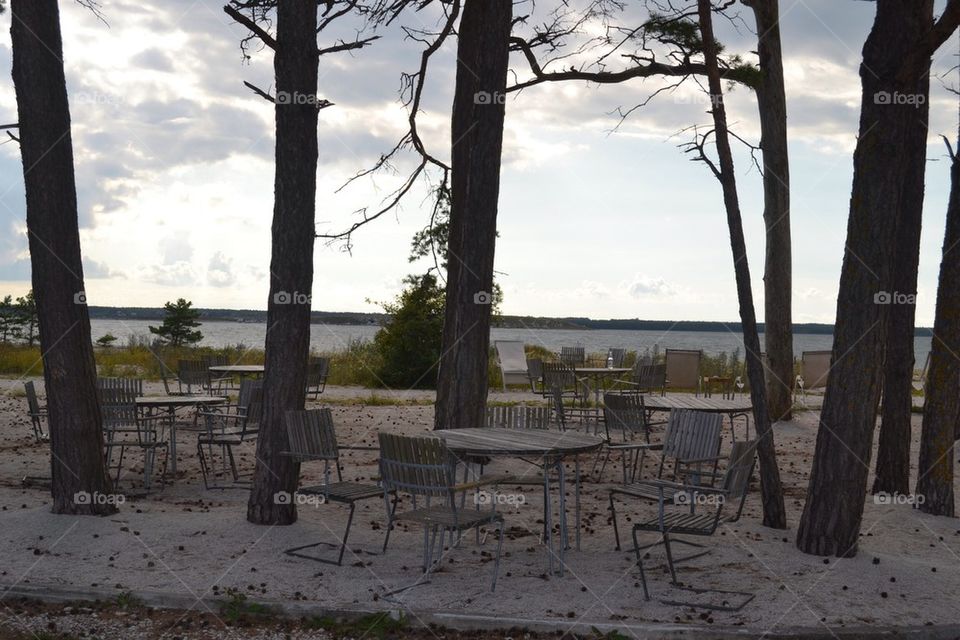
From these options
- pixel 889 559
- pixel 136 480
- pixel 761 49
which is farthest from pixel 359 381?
pixel 889 559

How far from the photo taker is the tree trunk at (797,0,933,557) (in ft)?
21.7

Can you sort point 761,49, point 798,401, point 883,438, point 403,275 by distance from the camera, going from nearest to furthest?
1. point 883,438
2. point 761,49
3. point 798,401
4. point 403,275

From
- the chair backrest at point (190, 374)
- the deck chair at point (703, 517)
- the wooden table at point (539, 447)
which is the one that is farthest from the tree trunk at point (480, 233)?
the deck chair at point (703, 517)

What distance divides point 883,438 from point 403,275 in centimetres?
1317

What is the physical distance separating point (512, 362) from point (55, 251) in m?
11.7

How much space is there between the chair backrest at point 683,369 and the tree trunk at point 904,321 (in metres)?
7.64

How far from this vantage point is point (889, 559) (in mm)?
6715

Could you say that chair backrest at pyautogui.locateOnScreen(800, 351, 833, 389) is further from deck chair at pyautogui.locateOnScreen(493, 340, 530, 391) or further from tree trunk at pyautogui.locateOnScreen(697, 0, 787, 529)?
tree trunk at pyautogui.locateOnScreen(697, 0, 787, 529)

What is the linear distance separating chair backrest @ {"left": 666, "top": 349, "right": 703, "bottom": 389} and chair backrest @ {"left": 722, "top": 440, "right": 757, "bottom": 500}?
10.4 metres

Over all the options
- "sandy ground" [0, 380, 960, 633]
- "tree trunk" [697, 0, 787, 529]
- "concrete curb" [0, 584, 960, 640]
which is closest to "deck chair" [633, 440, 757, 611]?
"sandy ground" [0, 380, 960, 633]

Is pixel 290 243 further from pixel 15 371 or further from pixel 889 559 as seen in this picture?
pixel 15 371

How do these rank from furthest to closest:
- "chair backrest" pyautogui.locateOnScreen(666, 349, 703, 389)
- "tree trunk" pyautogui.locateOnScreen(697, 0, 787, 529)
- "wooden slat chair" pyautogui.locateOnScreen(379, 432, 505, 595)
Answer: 1. "chair backrest" pyautogui.locateOnScreen(666, 349, 703, 389)
2. "tree trunk" pyautogui.locateOnScreen(697, 0, 787, 529)
3. "wooden slat chair" pyautogui.locateOnScreen(379, 432, 505, 595)

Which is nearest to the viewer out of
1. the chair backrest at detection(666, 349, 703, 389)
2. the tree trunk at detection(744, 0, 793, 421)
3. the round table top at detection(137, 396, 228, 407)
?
the round table top at detection(137, 396, 228, 407)

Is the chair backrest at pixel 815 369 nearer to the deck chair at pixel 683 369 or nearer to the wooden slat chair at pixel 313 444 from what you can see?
the deck chair at pixel 683 369
